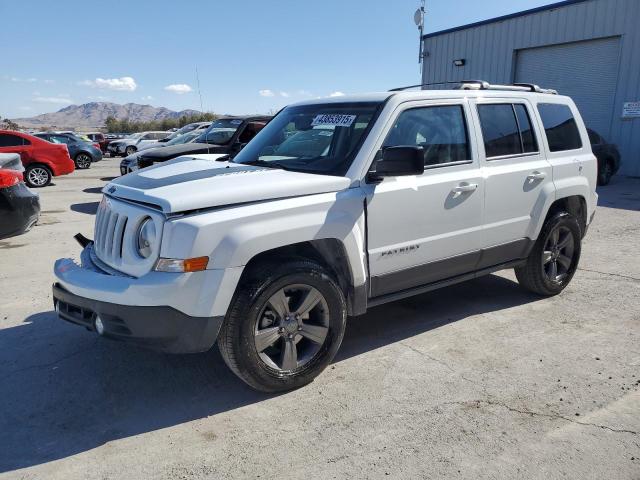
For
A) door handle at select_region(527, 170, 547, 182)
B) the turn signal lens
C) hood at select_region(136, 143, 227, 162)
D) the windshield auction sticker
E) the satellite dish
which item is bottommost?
hood at select_region(136, 143, 227, 162)

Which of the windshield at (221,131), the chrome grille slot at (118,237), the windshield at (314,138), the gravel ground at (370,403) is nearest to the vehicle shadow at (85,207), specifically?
the windshield at (221,131)

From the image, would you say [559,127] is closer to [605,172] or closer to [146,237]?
[146,237]

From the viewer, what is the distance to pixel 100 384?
11.7ft

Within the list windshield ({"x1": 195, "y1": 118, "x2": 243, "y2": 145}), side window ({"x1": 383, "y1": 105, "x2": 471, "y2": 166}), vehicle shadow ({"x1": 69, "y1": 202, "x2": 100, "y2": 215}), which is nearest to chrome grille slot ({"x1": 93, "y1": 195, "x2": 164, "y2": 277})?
side window ({"x1": 383, "y1": 105, "x2": 471, "y2": 166})

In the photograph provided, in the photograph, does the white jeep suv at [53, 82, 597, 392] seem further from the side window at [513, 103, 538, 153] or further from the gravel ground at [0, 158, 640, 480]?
the gravel ground at [0, 158, 640, 480]

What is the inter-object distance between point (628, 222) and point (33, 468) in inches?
376

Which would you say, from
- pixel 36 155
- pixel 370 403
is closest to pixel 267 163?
pixel 370 403

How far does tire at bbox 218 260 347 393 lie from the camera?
3168mm

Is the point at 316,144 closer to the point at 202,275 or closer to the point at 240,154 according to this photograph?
the point at 240,154

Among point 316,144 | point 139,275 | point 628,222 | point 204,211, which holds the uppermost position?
point 316,144

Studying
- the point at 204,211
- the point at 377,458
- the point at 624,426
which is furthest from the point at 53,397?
the point at 624,426

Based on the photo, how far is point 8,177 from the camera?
6695mm

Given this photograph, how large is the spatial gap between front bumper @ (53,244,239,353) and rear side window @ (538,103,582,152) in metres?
3.52

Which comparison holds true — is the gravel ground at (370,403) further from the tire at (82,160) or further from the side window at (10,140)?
the tire at (82,160)
